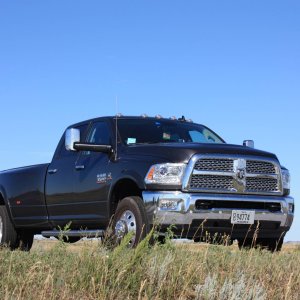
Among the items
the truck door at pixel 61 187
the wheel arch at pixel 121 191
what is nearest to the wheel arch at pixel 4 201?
the truck door at pixel 61 187

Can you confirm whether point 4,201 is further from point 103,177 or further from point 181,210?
point 181,210

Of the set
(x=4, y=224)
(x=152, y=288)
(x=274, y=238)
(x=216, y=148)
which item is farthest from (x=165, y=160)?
(x=4, y=224)

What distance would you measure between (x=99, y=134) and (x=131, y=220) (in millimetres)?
2026

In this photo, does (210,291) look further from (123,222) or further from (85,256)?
(123,222)

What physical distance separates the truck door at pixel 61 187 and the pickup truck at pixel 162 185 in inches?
0.6

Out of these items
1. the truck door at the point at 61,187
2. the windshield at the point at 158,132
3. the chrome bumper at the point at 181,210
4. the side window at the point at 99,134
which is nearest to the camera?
the chrome bumper at the point at 181,210

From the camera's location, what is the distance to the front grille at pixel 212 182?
7846mm

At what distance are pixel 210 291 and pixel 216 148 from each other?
3340 mm

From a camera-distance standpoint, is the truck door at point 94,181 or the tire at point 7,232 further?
the tire at point 7,232

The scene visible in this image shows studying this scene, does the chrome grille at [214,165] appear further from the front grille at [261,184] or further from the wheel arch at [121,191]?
the wheel arch at [121,191]

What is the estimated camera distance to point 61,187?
9.77 m

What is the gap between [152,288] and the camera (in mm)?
5051

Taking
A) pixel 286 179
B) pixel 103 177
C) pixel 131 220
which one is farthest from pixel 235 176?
pixel 103 177

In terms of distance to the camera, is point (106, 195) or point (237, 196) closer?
point (237, 196)
